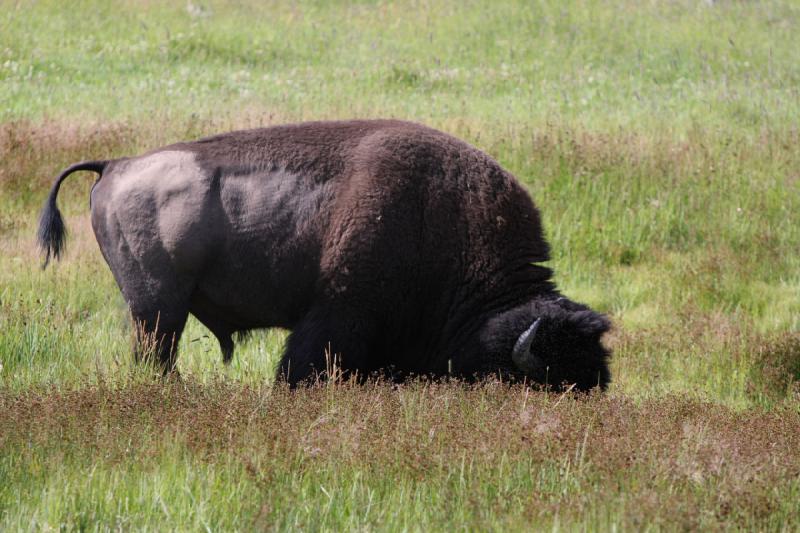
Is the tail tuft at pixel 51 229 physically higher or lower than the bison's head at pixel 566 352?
higher

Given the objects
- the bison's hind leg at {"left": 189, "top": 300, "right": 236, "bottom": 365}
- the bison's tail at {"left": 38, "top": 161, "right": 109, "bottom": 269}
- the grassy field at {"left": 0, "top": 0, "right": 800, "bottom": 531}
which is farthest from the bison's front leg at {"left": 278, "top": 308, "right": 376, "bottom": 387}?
the bison's tail at {"left": 38, "top": 161, "right": 109, "bottom": 269}

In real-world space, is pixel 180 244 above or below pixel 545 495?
above

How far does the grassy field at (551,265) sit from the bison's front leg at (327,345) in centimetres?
27

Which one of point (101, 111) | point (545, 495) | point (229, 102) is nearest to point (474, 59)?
point (229, 102)

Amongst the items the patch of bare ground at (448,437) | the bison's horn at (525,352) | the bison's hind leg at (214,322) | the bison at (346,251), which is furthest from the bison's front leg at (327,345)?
the bison's horn at (525,352)

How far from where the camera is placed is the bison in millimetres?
6070

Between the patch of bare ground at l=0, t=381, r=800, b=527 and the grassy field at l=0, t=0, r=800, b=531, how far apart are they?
0.02 meters

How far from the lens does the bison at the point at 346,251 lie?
6.07 metres

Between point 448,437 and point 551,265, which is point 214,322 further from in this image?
point 551,265

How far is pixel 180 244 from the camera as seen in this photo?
6078 mm

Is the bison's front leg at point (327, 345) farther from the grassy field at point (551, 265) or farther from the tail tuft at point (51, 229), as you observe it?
the tail tuft at point (51, 229)

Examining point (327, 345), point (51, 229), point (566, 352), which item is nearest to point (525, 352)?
point (566, 352)

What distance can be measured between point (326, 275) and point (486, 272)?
3.19ft

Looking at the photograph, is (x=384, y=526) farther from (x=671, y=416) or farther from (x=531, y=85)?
(x=531, y=85)
